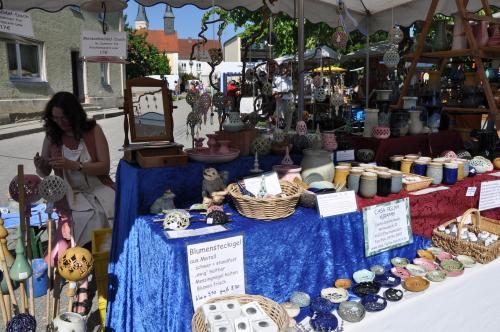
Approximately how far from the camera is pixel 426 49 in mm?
2756

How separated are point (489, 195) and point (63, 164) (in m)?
2.47

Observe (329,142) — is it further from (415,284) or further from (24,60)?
(24,60)

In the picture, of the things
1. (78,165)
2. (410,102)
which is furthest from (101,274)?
(410,102)

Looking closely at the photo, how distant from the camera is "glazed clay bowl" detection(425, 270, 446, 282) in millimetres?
1793

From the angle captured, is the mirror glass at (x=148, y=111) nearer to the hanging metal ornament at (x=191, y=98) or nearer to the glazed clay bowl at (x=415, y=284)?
the hanging metal ornament at (x=191, y=98)

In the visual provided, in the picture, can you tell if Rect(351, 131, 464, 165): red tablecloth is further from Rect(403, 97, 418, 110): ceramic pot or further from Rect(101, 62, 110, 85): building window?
Rect(101, 62, 110, 85): building window

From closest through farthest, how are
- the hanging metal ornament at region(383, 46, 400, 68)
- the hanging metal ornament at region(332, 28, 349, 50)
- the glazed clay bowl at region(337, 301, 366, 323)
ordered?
the glazed clay bowl at region(337, 301, 366, 323)
the hanging metal ornament at region(332, 28, 349, 50)
the hanging metal ornament at region(383, 46, 400, 68)

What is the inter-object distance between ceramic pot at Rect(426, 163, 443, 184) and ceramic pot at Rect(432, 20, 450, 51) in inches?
39.1

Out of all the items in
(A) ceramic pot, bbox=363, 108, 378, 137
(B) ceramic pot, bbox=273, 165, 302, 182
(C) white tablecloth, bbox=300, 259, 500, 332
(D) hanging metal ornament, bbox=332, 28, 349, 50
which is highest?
(D) hanging metal ornament, bbox=332, 28, 349, 50

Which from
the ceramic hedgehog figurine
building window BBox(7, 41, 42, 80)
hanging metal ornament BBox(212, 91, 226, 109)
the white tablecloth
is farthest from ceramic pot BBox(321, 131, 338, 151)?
building window BBox(7, 41, 42, 80)

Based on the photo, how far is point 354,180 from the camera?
192cm

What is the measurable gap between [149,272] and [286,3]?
263 cm

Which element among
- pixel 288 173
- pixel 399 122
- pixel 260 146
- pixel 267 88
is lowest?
pixel 288 173

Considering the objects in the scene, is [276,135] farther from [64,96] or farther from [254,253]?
[64,96]
